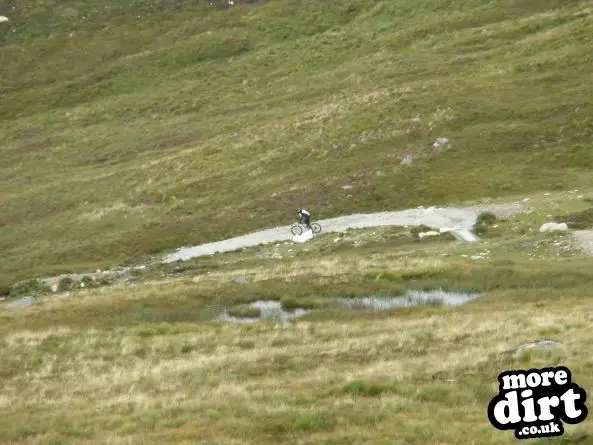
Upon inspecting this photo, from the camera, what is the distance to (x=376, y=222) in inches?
2527

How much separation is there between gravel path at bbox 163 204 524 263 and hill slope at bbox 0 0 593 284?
2.63 meters

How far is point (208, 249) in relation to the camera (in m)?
66.2

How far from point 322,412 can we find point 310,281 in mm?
26209

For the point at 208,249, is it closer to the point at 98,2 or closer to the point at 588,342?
the point at 588,342

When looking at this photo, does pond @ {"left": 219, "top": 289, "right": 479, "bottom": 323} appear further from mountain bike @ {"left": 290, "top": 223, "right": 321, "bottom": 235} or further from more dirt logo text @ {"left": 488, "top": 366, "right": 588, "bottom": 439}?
more dirt logo text @ {"left": 488, "top": 366, "right": 588, "bottom": 439}

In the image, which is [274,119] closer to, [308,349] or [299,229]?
[299,229]

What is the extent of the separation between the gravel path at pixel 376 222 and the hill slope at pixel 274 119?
2.63 metres

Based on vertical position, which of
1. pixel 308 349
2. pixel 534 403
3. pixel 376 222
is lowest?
pixel 376 222

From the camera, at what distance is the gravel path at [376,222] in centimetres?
6012

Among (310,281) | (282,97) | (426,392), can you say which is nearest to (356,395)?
(426,392)

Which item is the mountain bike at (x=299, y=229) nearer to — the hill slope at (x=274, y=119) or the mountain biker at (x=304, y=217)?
the mountain biker at (x=304, y=217)

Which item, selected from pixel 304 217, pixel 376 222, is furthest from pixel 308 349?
pixel 376 222

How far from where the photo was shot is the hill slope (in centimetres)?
7275

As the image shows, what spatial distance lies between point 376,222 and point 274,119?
44.1 m
